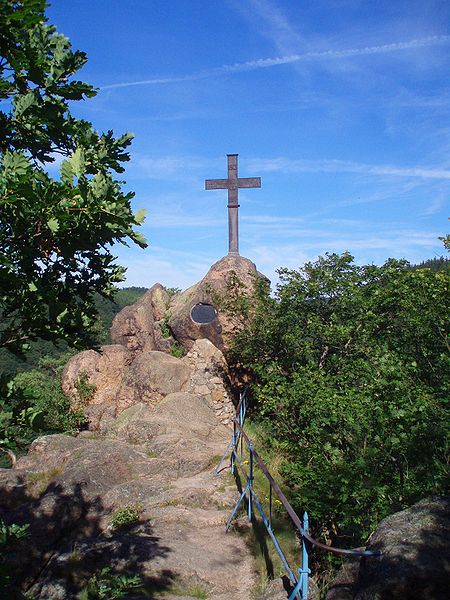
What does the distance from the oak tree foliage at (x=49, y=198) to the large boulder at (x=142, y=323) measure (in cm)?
1568

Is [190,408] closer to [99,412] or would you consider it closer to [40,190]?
[99,412]

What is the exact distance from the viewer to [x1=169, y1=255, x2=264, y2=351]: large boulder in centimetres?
1819

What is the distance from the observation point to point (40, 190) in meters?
3.79

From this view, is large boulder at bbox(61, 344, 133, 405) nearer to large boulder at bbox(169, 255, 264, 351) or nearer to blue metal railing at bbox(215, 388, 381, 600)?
large boulder at bbox(169, 255, 264, 351)

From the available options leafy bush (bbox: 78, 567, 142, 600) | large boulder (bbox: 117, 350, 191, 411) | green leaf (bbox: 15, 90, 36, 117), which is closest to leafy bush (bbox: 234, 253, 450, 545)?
large boulder (bbox: 117, 350, 191, 411)

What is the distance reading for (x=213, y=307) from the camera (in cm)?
1853

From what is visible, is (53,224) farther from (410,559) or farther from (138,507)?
(138,507)

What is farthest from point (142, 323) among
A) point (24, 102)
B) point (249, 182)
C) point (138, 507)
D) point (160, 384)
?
point (24, 102)

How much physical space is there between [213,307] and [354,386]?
8.98 metres

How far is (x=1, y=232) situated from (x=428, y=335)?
883 cm

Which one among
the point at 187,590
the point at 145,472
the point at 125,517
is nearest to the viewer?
the point at 187,590

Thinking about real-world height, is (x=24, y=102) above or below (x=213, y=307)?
above

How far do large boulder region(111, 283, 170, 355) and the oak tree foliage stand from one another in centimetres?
1568

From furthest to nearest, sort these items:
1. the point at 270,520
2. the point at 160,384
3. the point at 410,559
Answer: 1. the point at 160,384
2. the point at 270,520
3. the point at 410,559
